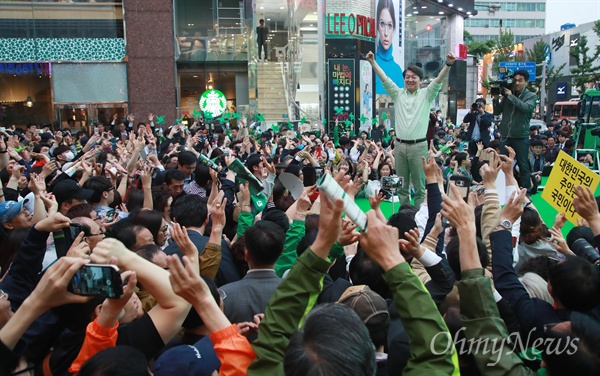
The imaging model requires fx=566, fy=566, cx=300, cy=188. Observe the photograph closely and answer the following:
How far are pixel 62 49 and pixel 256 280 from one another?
766 inches

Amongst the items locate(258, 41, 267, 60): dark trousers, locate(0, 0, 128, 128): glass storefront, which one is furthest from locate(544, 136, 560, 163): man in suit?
locate(0, 0, 128, 128): glass storefront

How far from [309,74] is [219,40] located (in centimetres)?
607

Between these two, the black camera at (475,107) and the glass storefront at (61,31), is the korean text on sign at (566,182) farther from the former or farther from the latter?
the glass storefront at (61,31)

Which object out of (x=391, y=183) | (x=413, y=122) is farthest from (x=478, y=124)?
(x=391, y=183)

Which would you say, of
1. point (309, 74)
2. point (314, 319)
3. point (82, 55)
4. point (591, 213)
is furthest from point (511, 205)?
point (309, 74)

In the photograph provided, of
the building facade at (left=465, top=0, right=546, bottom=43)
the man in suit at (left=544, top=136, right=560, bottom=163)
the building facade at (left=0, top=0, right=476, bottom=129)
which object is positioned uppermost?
the building facade at (left=465, top=0, right=546, bottom=43)

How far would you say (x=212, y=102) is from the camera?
645 inches

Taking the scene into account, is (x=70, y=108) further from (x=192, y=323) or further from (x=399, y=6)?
(x=192, y=323)

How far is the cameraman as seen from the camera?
26.1ft

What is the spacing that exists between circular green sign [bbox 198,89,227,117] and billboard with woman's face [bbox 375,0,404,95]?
12.0m

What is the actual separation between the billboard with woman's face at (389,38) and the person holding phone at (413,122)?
19579 millimetres

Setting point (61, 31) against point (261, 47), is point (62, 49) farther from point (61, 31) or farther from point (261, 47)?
point (261, 47)

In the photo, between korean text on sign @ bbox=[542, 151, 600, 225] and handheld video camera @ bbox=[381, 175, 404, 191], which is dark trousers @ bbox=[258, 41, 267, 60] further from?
korean text on sign @ bbox=[542, 151, 600, 225]

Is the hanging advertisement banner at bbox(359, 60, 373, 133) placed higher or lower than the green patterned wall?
lower
